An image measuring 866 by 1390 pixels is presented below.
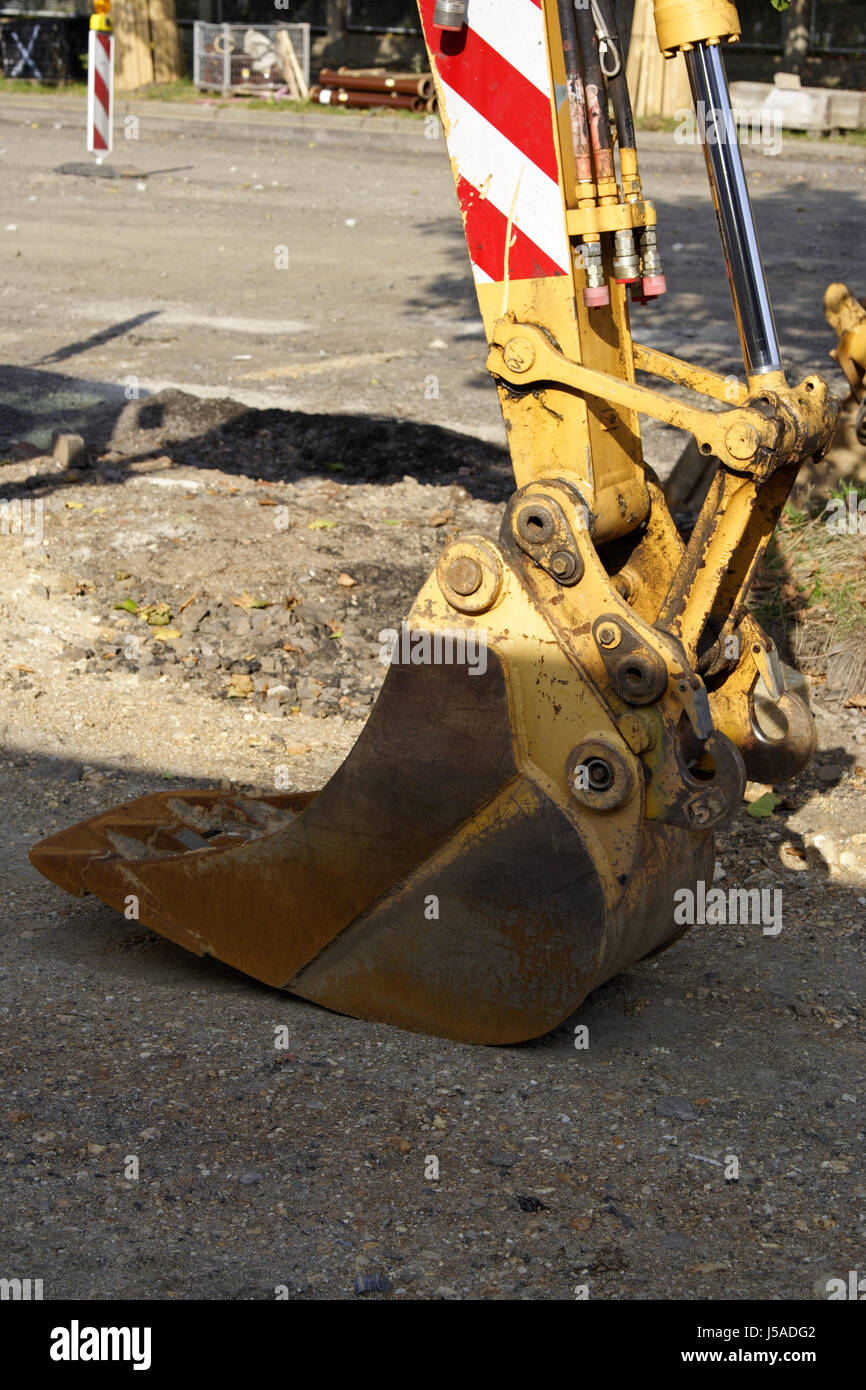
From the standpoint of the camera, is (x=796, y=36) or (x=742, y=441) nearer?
(x=742, y=441)

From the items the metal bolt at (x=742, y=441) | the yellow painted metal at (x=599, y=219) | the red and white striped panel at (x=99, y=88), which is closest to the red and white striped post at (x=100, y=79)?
the red and white striped panel at (x=99, y=88)

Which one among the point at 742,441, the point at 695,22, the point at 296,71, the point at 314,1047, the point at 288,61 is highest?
the point at 288,61

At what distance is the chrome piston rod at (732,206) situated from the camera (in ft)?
9.71

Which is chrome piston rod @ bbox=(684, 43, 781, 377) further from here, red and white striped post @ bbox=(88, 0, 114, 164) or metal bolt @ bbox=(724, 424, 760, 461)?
red and white striped post @ bbox=(88, 0, 114, 164)

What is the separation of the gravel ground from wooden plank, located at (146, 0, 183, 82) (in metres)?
14.6

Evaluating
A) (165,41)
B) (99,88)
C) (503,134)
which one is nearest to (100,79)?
(99,88)

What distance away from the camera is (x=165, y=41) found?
19500 mm

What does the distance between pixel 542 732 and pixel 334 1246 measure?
109 centimetres

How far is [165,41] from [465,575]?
1875 centimetres

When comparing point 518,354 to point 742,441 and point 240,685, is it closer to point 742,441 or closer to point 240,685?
point 742,441

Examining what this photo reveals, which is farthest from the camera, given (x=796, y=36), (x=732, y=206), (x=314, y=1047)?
(x=796, y=36)

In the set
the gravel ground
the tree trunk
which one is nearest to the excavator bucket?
the gravel ground

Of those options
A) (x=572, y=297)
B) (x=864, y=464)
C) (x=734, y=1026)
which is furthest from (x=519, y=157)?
(x=864, y=464)

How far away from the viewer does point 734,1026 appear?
11.7 ft
